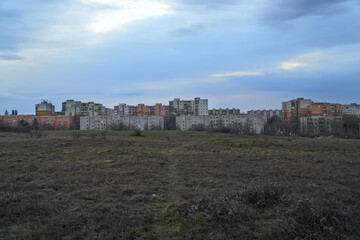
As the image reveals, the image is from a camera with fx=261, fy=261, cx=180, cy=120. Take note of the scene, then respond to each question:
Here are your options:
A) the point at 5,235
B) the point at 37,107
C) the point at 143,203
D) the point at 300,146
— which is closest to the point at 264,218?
the point at 143,203

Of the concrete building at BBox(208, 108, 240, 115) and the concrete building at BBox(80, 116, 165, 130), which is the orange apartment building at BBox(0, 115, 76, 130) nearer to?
the concrete building at BBox(80, 116, 165, 130)

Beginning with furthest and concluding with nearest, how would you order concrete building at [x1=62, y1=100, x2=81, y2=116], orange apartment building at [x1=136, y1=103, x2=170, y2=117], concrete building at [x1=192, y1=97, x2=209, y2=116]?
concrete building at [x1=192, y1=97, x2=209, y2=116]
concrete building at [x1=62, y1=100, x2=81, y2=116]
orange apartment building at [x1=136, y1=103, x2=170, y2=117]

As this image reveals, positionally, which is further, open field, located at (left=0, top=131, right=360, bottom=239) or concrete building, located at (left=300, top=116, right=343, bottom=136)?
concrete building, located at (left=300, top=116, right=343, bottom=136)

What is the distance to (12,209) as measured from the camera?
5.84 m

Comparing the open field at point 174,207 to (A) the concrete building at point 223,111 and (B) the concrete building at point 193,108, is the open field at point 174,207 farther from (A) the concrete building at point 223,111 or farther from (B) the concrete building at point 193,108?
(A) the concrete building at point 223,111

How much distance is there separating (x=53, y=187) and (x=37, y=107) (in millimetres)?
95801

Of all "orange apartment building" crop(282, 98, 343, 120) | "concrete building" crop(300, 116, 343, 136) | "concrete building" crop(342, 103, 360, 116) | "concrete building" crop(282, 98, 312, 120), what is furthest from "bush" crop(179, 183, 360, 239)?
"concrete building" crop(342, 103, 360, 116)

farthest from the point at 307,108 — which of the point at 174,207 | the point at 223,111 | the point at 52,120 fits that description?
the point at 174,207

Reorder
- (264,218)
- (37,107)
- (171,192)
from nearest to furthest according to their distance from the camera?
1. (264,218)
2. (171,192)
3. (37,107)

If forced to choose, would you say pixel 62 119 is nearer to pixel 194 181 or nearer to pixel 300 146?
pixel 300 146

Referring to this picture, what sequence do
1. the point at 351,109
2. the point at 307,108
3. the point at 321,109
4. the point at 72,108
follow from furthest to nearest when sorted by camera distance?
1. the point at 72,108
2. the point at 351,109
3. the point at 307,108
4. the point at 321,109

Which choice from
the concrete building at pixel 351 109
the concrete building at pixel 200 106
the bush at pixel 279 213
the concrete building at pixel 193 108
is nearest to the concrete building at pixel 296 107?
the concrete building at pixel 351 109

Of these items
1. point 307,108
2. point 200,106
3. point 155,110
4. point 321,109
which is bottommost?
point 321,109

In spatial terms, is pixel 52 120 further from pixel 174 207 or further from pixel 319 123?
pixel 174 207
